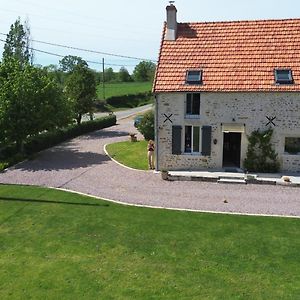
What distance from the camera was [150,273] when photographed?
14430 mm

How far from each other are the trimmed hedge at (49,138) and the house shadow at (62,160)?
77 cm

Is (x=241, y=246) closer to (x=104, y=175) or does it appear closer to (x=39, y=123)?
(x=104, y=175)

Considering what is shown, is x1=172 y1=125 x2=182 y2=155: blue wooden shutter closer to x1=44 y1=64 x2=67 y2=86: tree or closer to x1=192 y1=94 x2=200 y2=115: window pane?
x1=192 y1=94 x2=200 y2=115: window pane

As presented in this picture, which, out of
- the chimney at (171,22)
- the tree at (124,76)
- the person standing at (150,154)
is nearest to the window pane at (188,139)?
the person standing at (150,154)

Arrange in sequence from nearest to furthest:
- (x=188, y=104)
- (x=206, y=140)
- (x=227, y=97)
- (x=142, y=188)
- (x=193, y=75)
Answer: (x=142, y=188) < (x=227, y=97) < (x=206, y=140) < (x=188, y=104) < (x=193, y=75)

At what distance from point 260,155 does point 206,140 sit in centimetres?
359

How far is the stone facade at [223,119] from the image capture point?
26281mm

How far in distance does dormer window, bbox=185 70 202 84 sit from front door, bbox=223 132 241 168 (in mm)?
4095

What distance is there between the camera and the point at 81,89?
153 feet

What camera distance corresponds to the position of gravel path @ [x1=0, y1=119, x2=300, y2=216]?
2141cm

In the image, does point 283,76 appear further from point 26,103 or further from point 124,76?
point 124,76

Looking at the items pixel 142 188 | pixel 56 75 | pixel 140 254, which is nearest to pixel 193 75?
pixel 142 188

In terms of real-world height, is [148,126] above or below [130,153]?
above

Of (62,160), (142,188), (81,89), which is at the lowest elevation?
(142,188)
